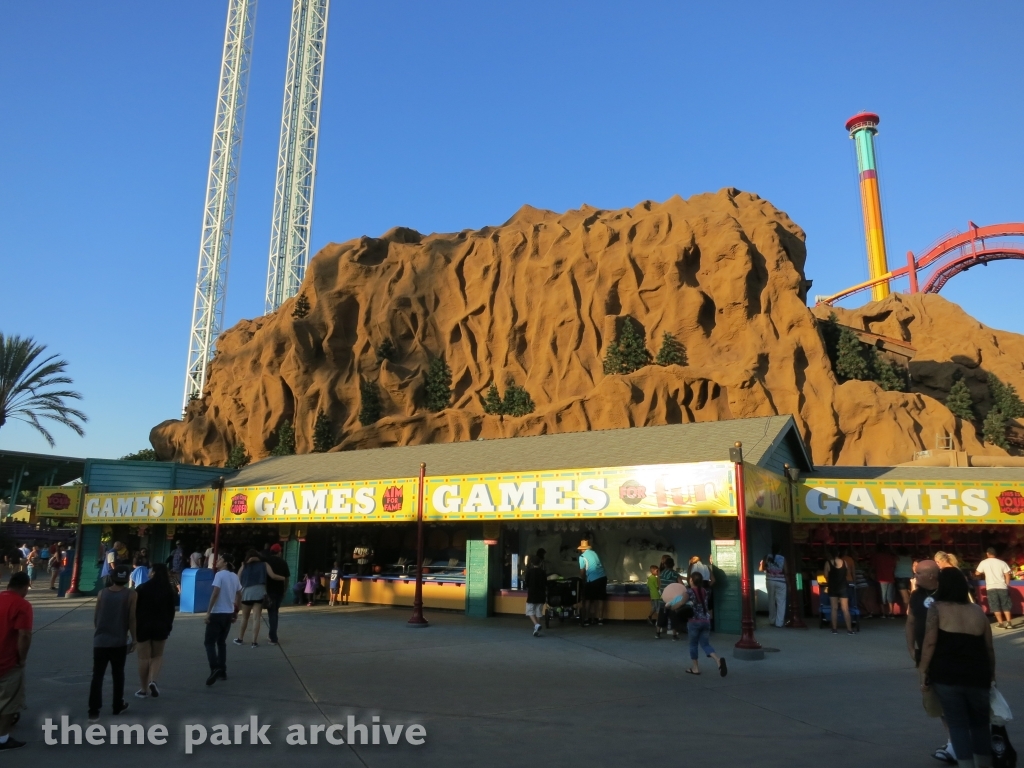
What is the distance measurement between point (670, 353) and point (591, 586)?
110 ft

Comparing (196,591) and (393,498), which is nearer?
(393,498)

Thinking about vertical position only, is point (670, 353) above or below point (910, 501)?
above

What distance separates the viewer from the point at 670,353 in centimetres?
4888

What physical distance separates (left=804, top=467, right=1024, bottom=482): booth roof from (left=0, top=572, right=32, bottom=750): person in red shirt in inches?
706

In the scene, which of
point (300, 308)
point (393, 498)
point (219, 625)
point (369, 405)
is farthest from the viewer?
point (300, 308)

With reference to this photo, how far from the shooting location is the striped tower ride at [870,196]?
83.1m

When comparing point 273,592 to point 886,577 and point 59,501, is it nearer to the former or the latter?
point 886,577

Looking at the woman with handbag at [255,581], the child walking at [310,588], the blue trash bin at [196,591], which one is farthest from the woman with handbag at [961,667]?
the child walking at [310,588]

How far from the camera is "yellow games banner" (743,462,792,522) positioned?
14.6m

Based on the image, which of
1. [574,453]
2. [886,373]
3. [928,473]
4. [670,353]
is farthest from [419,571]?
[886,373]

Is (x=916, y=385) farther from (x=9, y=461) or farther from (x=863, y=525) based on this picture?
(x=9, y=461)

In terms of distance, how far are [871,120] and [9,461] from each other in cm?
9150

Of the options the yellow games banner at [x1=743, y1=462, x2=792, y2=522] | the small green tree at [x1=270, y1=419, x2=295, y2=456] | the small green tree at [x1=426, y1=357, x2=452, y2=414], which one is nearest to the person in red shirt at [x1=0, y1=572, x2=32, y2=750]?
the yellow games banner at [x1=743, y1=462, x2=792, y2=522]

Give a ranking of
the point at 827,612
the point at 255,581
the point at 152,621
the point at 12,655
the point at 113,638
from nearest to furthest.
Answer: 1. the point at 12,655
2. the point at 113,638
3. the point at 152,621
4. the point at 255,581
5. the point at 827,612
